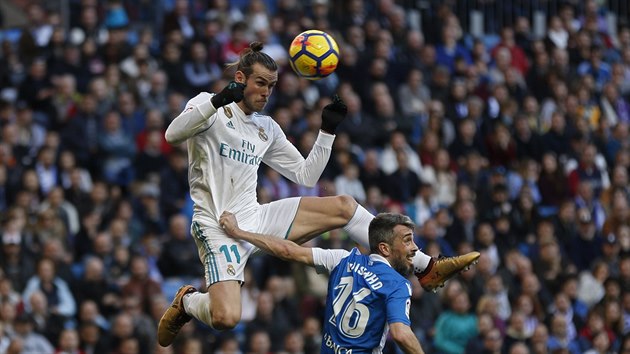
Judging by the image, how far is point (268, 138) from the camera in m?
11.6

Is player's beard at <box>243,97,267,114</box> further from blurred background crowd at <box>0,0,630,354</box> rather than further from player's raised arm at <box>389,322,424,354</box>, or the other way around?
blurred background crowd at <box>0,0,630,354</box>

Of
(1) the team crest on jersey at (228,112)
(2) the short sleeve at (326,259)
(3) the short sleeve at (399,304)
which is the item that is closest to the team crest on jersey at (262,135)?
(1) the team crest on jersey at (228,112)

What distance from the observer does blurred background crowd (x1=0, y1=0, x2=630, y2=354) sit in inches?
650

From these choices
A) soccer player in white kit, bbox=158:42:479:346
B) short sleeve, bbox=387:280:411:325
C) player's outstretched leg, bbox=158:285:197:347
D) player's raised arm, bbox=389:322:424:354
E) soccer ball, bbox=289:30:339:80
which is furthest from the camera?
player's outstretched leg, bbox=158:285:197:347

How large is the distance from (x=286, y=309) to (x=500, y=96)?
6284 millimetres

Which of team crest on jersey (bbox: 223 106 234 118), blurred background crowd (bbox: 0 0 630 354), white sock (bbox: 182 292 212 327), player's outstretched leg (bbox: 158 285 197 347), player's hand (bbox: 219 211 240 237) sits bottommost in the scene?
blurred background crowd (bbox: 0 0 630 354)

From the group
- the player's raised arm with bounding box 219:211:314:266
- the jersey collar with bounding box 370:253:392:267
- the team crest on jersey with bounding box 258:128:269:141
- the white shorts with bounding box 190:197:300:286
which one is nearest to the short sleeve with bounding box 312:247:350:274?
the player's raised arm with bounding box 219:211:314:266

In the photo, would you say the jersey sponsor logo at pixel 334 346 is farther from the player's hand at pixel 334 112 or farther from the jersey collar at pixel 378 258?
the player's hand at pixel 334 112

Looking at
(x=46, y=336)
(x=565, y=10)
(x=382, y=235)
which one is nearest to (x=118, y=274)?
(x=46, y=336)

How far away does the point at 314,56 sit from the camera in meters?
11.3

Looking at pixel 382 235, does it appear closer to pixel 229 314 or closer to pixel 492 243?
pixel 229 314

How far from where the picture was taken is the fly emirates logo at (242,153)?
11.2 meters

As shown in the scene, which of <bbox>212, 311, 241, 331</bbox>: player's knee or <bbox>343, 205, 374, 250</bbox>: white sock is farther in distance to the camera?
<bbox>343, 205, 374, 250</bbox>: white sock

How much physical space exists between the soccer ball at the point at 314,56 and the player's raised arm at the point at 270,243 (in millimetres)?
1225
